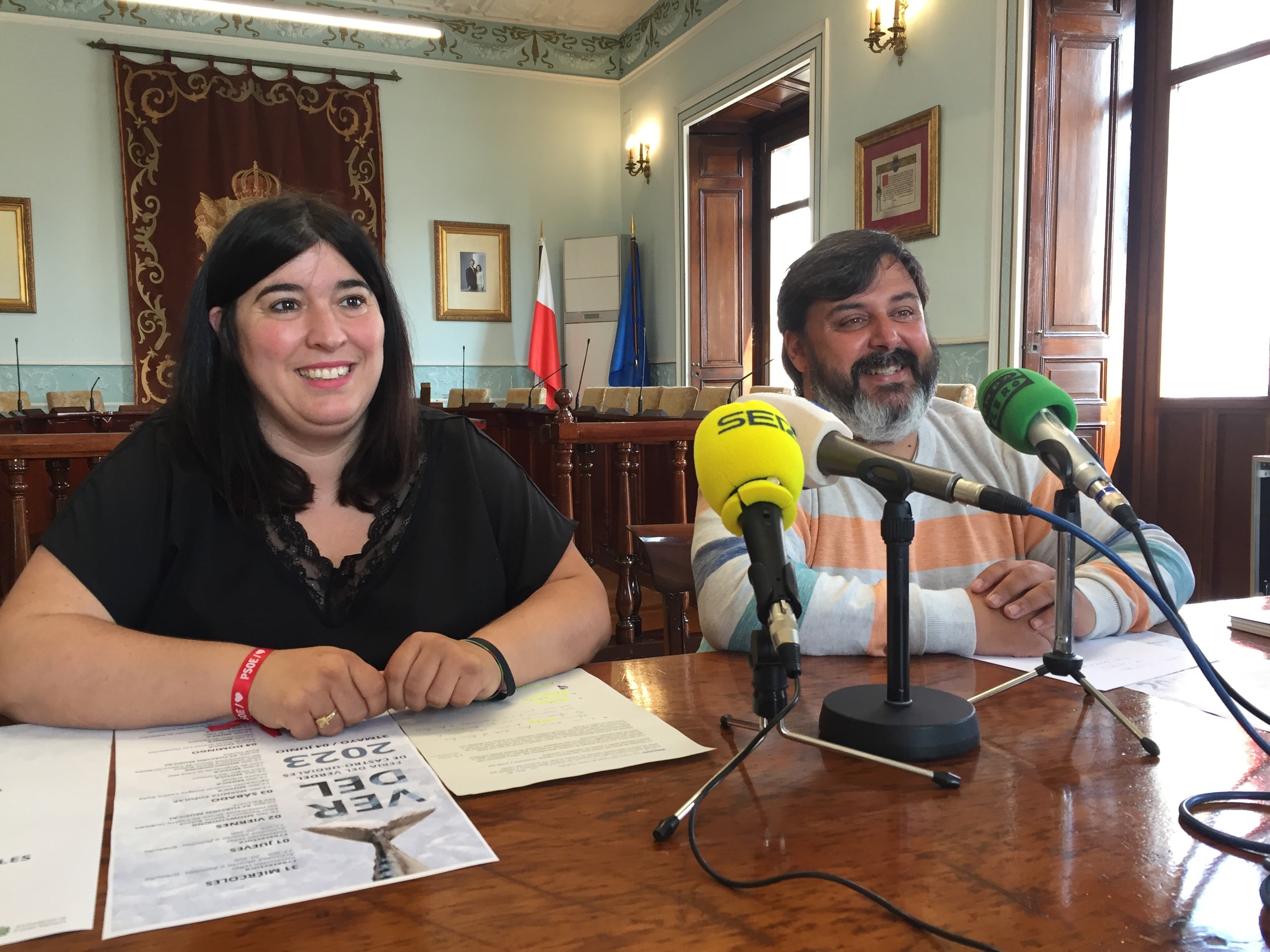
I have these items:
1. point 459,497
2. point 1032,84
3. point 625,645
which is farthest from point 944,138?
point 459,497

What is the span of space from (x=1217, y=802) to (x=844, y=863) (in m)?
0.30

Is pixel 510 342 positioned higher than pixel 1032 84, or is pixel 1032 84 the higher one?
pixel 1032 84

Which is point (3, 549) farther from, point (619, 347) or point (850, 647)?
point (619, 347)

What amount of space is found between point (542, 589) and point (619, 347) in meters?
6.77

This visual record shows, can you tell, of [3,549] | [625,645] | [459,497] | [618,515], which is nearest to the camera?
[459,497]

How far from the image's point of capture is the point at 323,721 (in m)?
0.82

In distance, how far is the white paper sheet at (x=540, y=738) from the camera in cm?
73

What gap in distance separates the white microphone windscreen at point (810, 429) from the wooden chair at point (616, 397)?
5.53 metres

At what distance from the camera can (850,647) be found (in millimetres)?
1061

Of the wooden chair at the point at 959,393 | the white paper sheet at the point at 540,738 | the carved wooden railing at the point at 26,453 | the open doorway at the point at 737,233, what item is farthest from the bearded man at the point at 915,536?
the open doorway at the point at 737,233

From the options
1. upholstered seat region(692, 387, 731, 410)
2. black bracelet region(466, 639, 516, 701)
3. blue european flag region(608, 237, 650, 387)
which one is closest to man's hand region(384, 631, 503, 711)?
black bracelet region(466, 639, 516, 701)

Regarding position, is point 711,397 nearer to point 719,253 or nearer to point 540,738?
point 719,253

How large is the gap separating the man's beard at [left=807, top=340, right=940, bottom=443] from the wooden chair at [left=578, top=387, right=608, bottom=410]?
5.21 metres

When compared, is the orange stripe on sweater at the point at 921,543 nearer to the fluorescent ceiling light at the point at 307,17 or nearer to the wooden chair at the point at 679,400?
the wooden chair at the point at 679,400
